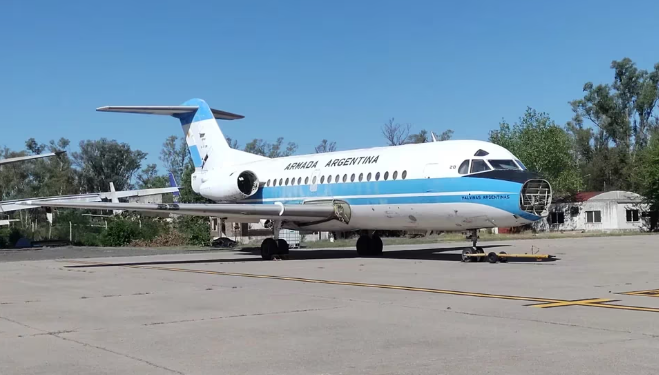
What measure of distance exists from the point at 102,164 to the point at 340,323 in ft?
323

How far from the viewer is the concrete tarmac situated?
260 inches

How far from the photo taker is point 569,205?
2389 inches

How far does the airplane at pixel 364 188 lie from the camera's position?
18.4 m

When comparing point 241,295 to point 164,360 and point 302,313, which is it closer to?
point 302,313

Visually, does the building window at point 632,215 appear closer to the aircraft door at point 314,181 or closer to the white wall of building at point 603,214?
the white wall of building at point 603,214

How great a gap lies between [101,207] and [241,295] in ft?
31.4

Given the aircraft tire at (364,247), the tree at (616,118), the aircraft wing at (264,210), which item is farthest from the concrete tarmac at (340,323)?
the tree at (616,118)

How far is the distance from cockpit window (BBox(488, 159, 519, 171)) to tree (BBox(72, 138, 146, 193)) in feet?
289

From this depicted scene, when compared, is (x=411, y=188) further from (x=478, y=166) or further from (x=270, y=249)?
(x=270, y=249)

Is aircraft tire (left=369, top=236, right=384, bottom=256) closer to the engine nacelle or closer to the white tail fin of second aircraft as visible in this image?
the engine nacelle

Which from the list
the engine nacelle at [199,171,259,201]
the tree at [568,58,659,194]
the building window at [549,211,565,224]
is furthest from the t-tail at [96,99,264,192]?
the tree at [568,58,659,194]

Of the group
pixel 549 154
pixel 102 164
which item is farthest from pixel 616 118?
pixel 102 164

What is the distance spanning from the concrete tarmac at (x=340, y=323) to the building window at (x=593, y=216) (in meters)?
44.0

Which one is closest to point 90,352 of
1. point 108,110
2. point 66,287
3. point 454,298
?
point 454,298
